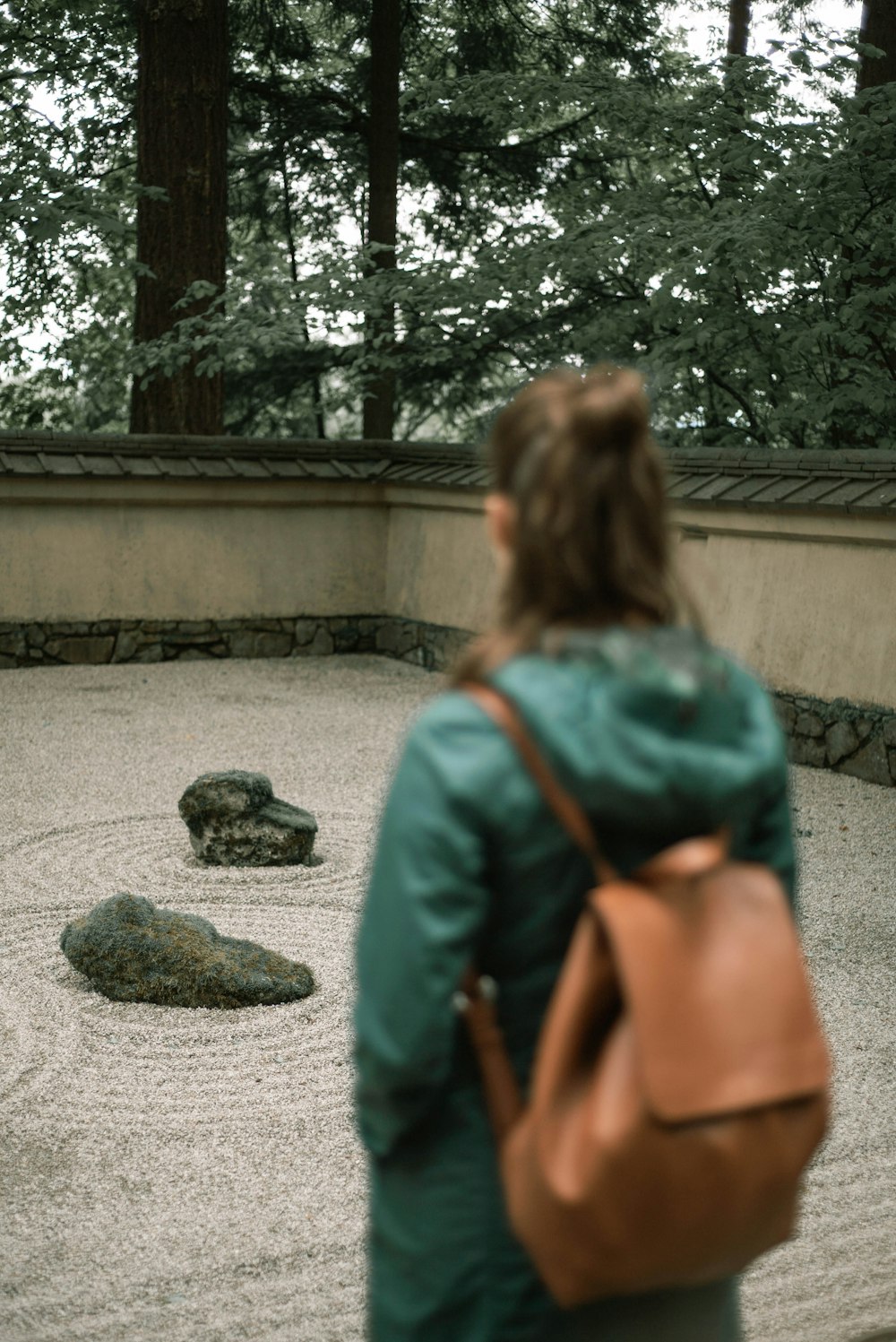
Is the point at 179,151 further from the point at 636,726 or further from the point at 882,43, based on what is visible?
the point at 636,726

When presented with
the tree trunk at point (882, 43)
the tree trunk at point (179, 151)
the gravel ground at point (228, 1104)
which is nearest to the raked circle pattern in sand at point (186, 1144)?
the gravel ground at point (228, 1104)

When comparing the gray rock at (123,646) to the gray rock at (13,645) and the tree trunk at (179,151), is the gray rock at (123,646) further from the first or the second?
the tree trunk at (179,151)

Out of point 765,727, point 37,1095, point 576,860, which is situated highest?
point 765,727

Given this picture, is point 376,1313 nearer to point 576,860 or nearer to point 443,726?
Answer: point 576,860

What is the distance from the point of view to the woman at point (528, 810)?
48.4 inches

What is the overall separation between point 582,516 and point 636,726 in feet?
0.64

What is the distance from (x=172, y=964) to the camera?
4.23 meters

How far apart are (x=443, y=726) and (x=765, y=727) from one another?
0.33 meters

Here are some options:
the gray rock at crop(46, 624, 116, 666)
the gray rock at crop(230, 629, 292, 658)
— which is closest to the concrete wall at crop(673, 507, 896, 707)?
the gray rock at crop(230, 629, 292, 658)

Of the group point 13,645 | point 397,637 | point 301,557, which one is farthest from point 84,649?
point 397,637

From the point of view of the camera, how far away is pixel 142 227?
11.3 metres

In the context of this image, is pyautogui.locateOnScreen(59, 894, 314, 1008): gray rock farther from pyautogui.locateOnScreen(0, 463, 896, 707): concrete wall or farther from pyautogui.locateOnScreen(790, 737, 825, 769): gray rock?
pyautogui.locateOnScreen(0, 463, 896, 707): concrete wall

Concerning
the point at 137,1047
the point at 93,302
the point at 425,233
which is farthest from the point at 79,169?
the point at 137,1047

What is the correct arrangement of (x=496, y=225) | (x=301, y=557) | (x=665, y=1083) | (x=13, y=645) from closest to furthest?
(x=665, y=1083)
(x=13, y=645)
(x=301, y=557)
(x=496, y=225)
